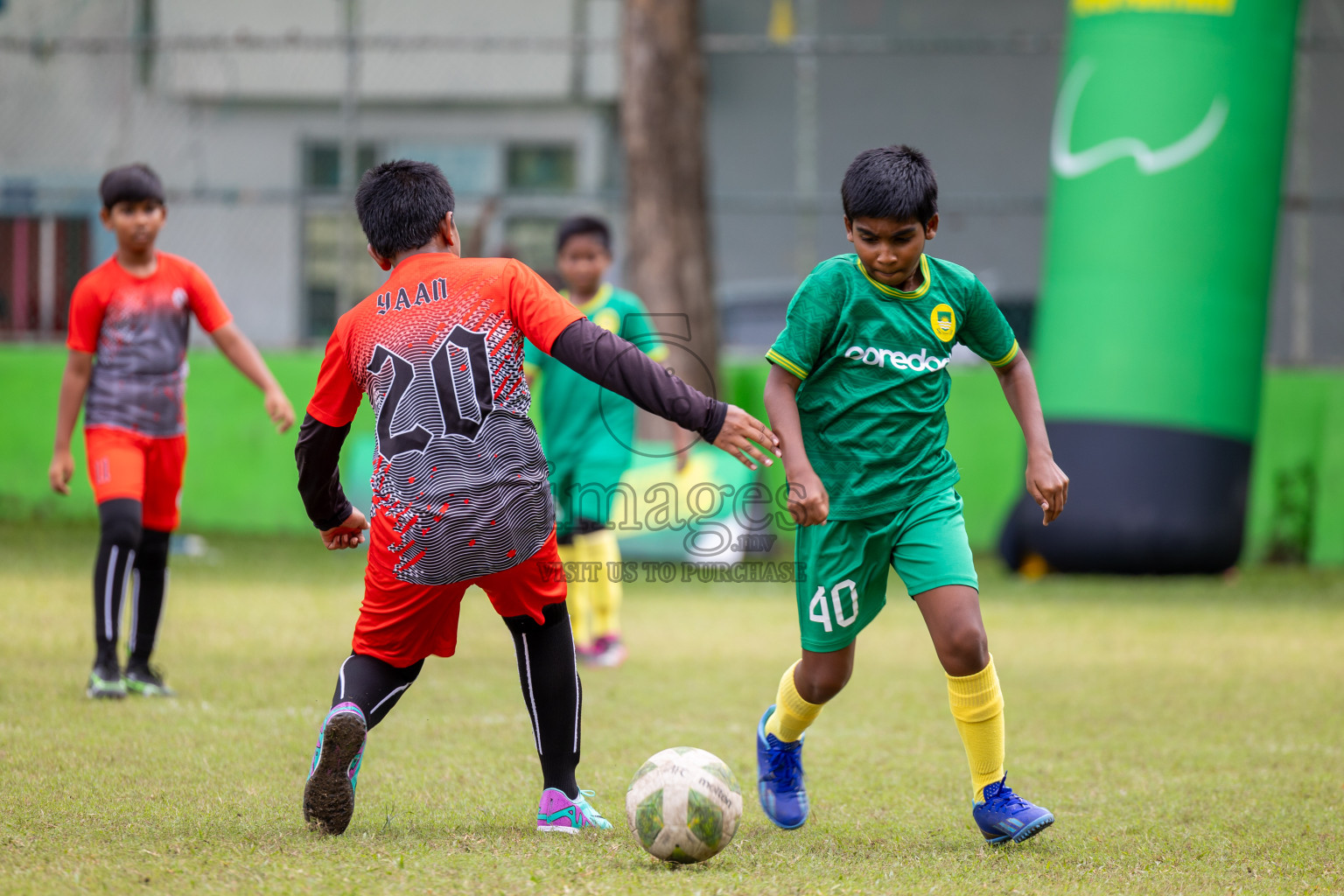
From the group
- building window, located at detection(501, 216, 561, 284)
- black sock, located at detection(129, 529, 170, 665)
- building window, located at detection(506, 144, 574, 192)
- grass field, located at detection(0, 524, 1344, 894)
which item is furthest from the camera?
building window, located at detection(506, 144, 574, 192)

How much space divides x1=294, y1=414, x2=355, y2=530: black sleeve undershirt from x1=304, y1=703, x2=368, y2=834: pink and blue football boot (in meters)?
0.57

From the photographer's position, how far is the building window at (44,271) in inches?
537

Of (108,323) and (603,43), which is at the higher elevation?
(603,43)

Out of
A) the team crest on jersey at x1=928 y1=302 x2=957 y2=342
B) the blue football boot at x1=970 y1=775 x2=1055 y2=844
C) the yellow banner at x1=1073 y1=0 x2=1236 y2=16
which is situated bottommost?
the blue football boot at x1=970 y1=775 x2=1055 y2=844

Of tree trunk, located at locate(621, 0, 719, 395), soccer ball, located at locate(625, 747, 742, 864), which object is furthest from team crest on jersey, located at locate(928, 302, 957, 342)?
tree trunk, located at locate(621, 0, 719, 395)

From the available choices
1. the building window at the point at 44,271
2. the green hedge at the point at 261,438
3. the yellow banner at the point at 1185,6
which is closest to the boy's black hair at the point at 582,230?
the green hedge at the point at 261,438

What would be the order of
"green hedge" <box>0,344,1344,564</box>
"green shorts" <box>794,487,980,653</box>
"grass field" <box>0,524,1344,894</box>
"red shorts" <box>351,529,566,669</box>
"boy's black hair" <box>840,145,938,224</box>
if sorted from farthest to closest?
"green hedge" <box>0,344,1344,564</box>
"green shorts" <box>794,487,980,653</box>
"boy's black hair" <box>840,145,938,224</box>
"red shorts" <box>351,529,566,669</box>
"grass field" <box>0,524,1344,894</box>

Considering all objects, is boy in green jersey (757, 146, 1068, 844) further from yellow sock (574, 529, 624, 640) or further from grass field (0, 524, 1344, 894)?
yellow sock (574, 529, 624, 640)

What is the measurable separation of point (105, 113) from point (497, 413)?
13689mm

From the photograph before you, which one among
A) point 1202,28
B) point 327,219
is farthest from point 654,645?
point 327,219

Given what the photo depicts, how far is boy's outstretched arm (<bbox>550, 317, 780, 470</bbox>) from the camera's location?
3.30m

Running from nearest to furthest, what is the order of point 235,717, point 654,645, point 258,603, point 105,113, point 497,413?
point 497,413, point 235,717, point 654,645, point 258,603, point 105,113

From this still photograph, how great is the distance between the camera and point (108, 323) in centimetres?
579

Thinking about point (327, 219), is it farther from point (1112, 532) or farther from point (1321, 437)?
point (1321, 437)
